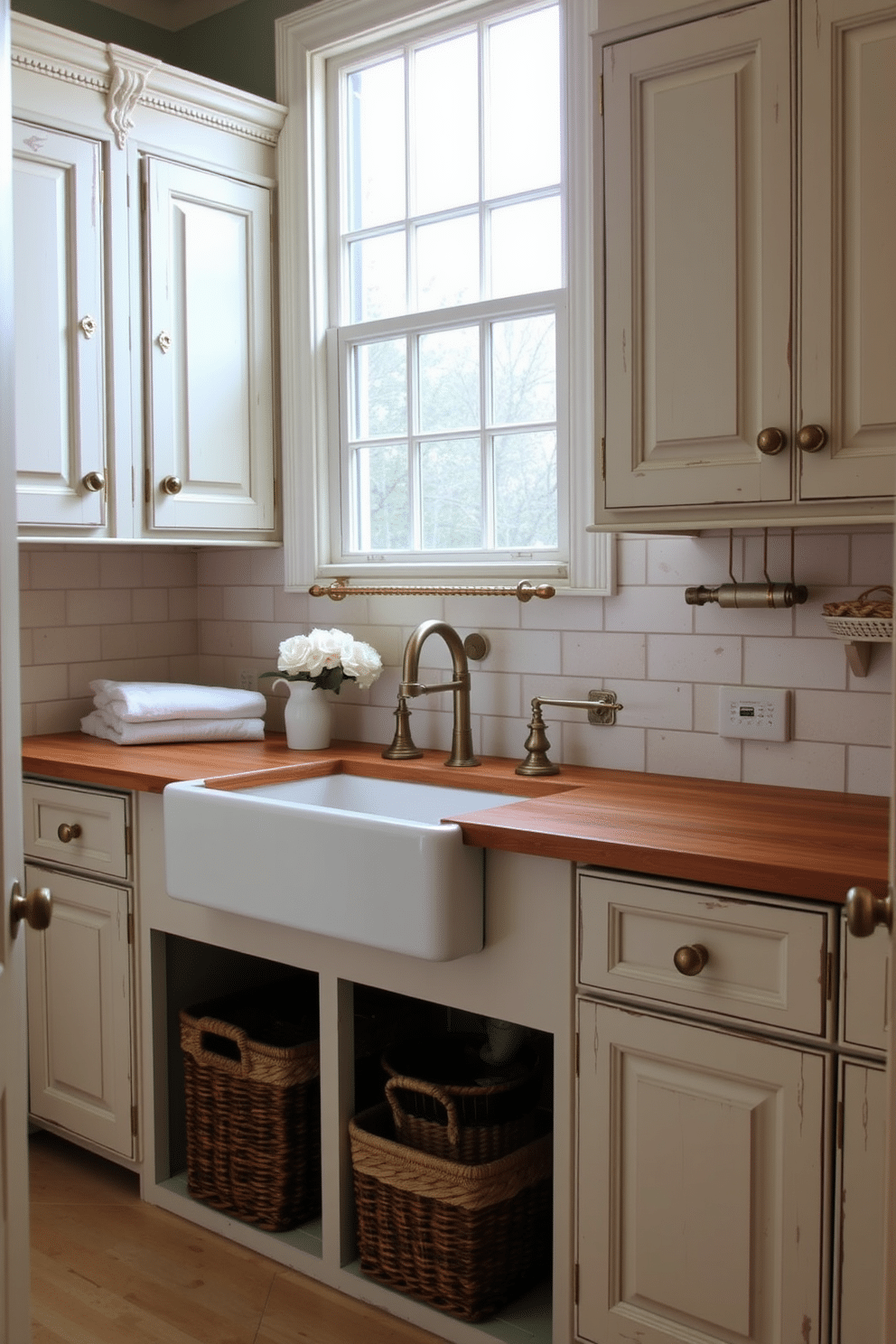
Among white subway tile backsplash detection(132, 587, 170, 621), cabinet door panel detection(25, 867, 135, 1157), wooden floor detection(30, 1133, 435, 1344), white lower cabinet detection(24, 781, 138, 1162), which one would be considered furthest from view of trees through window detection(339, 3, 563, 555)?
wooden floor detection(30, 1133, 435, 1344)

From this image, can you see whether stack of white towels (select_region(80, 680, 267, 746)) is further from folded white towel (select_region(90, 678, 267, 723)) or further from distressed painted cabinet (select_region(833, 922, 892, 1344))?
distressed painted cabinet (select_region(833, 922, 892, 1344))

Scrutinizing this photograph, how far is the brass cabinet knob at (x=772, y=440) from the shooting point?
2104mm

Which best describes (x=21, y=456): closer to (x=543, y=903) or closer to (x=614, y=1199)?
(x=543, y=903)

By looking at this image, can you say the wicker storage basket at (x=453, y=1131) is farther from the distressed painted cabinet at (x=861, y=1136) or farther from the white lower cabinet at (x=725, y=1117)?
the distressed painted cabinet at (x=861, y=1136)

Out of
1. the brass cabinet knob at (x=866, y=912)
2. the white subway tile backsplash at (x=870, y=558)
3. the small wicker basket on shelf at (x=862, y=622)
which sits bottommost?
the brass cabinet knob at (x=866, y=912)

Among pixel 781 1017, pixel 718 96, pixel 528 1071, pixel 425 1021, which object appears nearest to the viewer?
pixel 781 1017

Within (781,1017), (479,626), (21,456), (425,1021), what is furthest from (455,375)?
(781,1017)

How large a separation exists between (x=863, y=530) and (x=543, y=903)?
92cm

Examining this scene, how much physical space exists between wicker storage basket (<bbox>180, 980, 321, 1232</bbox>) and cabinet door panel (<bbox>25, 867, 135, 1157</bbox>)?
0.17 m

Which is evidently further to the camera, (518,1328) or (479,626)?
(479,626)

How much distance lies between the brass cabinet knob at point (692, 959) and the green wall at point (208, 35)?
2570mm

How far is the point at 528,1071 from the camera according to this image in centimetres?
255

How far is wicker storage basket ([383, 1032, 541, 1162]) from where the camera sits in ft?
7.89

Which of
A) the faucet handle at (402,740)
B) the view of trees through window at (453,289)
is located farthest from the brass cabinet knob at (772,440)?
the faucet handle at (402,740)
